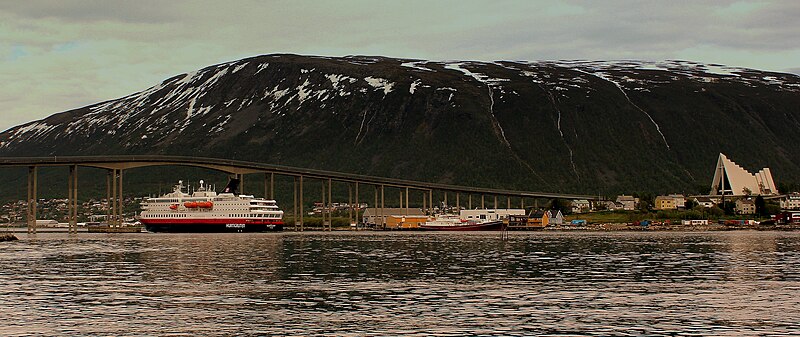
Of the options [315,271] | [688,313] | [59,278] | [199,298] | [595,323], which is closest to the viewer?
[595,323]

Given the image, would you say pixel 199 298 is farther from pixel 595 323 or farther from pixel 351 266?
pixel 351 266

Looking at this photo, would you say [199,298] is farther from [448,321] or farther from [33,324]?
[448,321]

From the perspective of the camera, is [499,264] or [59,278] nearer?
[59,278]

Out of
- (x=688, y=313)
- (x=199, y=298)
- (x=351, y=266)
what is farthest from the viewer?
(x=351, y=266)

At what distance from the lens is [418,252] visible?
351 ft

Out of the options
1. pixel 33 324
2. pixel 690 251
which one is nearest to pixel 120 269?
pixel 33 324

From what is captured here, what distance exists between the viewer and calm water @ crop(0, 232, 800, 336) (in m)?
45.0

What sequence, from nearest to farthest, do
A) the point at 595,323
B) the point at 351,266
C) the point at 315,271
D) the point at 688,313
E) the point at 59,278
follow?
1. the point at 595,323
2. the point at 688,313
3. the point at 59,278
4. the point at 315,271
5. the point at 351,266

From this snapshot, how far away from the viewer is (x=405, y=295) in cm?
5788

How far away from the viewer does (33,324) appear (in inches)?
1809

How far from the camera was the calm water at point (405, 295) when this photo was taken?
45000 mm

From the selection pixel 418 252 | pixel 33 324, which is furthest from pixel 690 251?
pixel 33 324

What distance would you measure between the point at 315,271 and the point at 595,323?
3397 centimetres

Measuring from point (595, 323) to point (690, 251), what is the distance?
6190 centimetres
